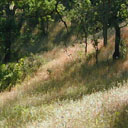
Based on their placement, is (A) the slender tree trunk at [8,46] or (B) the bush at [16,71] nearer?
(B) the bush at [16,71]

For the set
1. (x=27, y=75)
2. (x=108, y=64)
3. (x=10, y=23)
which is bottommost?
(x=27, y=75)

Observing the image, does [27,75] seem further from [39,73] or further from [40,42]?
[40,42]

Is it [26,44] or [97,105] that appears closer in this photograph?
[97,105]

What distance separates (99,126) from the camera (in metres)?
3.03

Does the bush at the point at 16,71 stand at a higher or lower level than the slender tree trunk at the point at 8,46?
lower

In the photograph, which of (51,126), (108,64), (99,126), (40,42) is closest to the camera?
(99,126)

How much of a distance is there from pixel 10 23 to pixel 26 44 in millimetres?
7454

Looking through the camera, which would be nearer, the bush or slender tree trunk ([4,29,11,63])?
the bush

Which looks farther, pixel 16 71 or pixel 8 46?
pixel 8 46

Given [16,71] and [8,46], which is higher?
[8,46]

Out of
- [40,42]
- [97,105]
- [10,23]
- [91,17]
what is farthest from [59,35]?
[97,105]

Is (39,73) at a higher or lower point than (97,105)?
lower

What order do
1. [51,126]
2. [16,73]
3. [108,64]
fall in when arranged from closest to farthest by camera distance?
[51,126]
[108,64]
[16,73]

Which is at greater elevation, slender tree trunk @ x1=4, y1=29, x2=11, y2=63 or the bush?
slender tree trunk @ x1=4, y1=29, x2=11, y2=63
